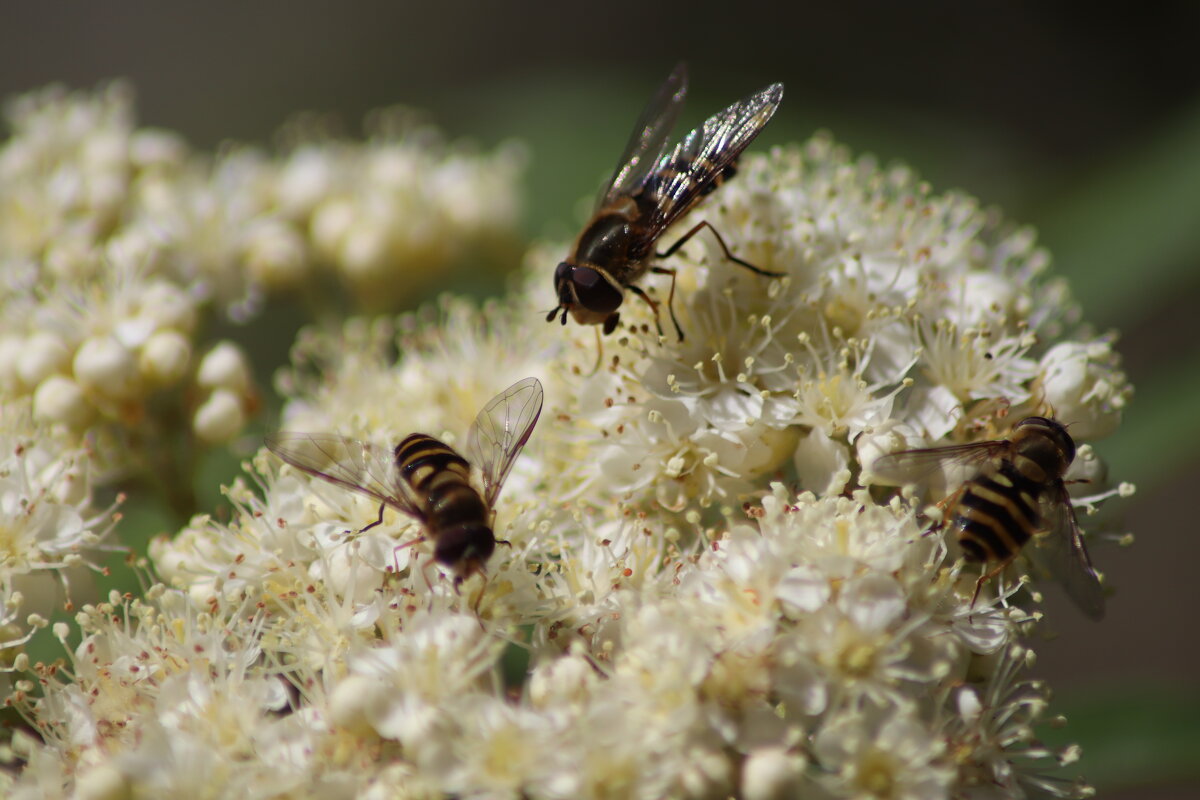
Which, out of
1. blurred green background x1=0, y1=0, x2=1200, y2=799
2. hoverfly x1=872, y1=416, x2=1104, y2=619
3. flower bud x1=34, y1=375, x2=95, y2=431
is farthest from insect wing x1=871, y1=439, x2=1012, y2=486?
flower bud x1=34, y1=375, x2=95, y2=431

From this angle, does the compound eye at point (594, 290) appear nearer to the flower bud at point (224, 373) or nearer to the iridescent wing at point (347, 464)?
the iridescent wing at point (347, 464)

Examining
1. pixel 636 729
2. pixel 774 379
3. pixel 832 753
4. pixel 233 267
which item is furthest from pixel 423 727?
pixel 233 267

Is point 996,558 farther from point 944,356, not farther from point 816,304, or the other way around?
point 816,304

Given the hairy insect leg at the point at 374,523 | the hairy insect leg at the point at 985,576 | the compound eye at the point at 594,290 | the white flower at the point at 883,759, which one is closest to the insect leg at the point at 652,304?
the compound eye at the point at 594,290

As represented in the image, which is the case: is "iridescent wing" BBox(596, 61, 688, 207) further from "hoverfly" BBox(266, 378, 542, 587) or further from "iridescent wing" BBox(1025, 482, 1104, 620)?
"iridescent wing" BBox(1025, 482, 1104, 620)

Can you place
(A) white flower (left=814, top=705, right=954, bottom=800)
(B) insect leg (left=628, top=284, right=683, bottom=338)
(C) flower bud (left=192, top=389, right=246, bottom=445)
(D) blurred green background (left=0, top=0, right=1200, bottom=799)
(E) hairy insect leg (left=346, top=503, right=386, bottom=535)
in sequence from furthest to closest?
(D) blurred green background (left=0, top=0, right=1200, bottom=799)
(C) flower bud (left=192, top=389, right=246, bottom=445)
(B) insect leg (left=628, top=284, right=683, bottom=338)
(E) hairy insect leg (left=346, top=503, right=386, bottom=535)
(A) white flower (left=814, top=705, right=954, bottom=800)

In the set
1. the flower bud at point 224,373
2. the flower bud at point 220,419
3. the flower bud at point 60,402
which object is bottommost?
the flower bud at point 220,419
